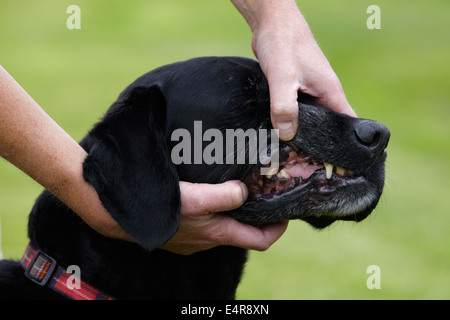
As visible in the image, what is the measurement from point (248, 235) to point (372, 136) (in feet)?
2.15

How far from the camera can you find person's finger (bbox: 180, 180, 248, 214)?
9.26 ft

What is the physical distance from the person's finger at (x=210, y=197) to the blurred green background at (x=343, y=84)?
7.69 ft

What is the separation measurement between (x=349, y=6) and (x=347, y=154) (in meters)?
13.7

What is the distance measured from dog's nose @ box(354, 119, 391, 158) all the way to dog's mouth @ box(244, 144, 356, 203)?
134mm

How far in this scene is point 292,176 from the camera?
2996 millimetres

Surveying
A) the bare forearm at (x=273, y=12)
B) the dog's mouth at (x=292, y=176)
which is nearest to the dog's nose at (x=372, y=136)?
the dog's mouth at (x=292, y=176)

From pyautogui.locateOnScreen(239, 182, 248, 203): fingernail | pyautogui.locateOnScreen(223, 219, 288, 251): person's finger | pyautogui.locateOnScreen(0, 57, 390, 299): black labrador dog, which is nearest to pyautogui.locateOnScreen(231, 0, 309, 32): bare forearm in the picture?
pyautogui.locateOnScreen(0, 57, 390, 299): black labrador dog

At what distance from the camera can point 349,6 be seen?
52.5ft

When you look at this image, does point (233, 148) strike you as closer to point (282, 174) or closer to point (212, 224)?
point (282, 174)

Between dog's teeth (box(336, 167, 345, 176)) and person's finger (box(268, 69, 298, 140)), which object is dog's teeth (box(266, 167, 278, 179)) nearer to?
person's finger (box(268, 69, 298, 140))

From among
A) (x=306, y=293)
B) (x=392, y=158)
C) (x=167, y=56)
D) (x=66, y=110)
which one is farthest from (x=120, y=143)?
(x=167, y=56)

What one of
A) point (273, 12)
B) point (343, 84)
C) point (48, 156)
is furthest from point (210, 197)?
point (343, 84)

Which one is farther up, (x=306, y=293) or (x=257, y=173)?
(x=257, y=173)
